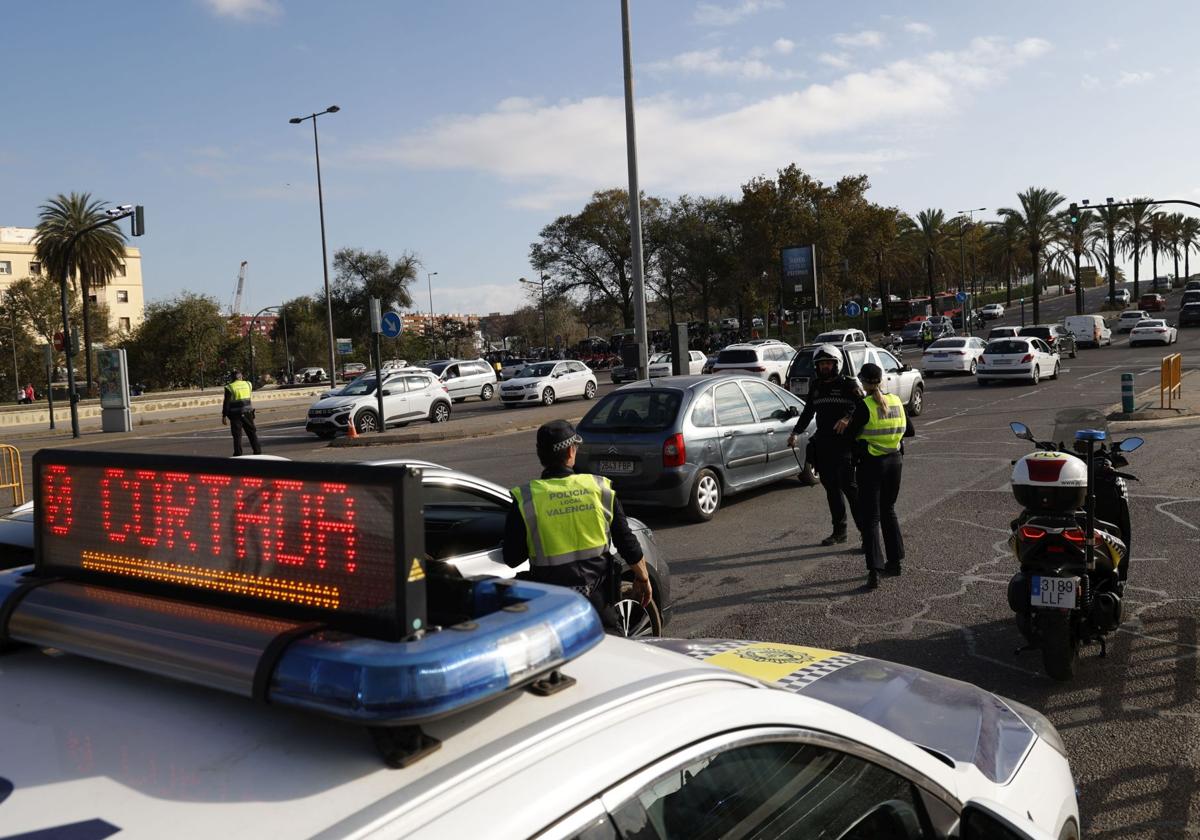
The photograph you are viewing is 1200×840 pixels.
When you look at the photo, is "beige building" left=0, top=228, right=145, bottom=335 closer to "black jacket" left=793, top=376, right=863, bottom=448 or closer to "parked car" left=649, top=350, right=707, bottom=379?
"parked car" left=649, top=350, right=707, bottom=379

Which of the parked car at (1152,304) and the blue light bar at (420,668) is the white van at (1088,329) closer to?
the parked car at (1152,304)

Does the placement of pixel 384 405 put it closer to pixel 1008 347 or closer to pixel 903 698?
pixel 1008 347

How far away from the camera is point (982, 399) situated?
26.4m

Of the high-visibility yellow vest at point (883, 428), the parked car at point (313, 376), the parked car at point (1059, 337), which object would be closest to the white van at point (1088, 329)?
the parked car at point (1059, 337)

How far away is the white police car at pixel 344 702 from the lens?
54.6 inches

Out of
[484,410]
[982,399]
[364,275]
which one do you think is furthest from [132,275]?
[982,399]

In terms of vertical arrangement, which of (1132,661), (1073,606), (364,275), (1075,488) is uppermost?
(364,275)

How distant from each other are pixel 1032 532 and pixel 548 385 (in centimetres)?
2936

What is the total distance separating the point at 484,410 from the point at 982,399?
54.4ft

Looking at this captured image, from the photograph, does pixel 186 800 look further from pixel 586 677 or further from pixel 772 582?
pixel 772 582

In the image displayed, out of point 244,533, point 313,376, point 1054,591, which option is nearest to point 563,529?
point 1054,591

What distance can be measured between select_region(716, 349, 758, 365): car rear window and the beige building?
259 ft

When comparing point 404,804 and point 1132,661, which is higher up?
point 404,804

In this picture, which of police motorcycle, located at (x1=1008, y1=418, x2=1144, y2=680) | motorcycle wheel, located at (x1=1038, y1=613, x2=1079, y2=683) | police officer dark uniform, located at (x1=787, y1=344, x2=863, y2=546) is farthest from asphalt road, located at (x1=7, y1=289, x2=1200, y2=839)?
police officer dark uniform, located at (x1=787, y1=344, x2=863, y2=546)
